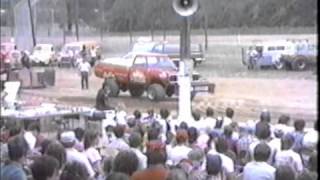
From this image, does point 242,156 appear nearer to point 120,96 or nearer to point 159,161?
point 159,161

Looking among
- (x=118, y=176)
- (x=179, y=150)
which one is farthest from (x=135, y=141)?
(x=118, y=176)

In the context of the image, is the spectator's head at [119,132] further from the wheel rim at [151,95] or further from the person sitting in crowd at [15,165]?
the wheel rim at [151,95]

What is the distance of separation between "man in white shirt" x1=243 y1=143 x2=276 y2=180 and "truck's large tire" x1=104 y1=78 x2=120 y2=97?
15532 millimetres

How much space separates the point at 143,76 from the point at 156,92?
3.64ft

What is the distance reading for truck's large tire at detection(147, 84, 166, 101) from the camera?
20.4m

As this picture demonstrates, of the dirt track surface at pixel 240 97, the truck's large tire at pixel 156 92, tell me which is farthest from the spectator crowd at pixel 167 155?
the truck's large tire at pixel 156 92

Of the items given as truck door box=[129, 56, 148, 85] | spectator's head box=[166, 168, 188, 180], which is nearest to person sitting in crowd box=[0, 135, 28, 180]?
spectator's head box=[166, 168, 188, 180]

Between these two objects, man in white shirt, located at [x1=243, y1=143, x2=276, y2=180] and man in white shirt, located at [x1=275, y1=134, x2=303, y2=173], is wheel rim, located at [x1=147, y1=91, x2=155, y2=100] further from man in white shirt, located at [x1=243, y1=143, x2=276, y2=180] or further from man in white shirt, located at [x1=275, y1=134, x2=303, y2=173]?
man in white shirt, located at [x1=243, y1=143, x2=276, y2=180]

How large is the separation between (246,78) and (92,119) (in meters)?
18.3

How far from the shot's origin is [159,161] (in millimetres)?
5508

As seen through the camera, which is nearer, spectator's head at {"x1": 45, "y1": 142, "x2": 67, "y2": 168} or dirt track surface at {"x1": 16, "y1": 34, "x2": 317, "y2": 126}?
spectator's head at {"x1": 45, "y1": 142, "x2": 67, "y2": 168}

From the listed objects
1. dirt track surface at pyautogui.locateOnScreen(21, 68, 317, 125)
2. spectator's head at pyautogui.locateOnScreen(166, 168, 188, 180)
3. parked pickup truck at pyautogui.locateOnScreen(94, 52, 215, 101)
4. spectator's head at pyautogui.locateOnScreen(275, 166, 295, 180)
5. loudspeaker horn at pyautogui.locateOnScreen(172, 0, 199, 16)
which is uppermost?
loudspeaker horn at pyautogui.locateOnScreen(172, 0, 199, 16)

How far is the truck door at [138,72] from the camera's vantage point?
845 inches

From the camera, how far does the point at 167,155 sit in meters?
6.73
